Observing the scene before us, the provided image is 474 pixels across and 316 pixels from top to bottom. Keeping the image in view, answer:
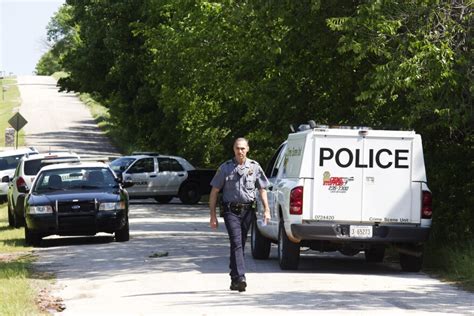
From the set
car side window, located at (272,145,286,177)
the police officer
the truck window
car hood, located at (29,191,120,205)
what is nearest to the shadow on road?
car hood, located at (29,191,120,205)

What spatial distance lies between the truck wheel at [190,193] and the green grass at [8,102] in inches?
1684

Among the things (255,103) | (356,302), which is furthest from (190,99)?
(356,302)

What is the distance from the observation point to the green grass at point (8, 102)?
93713mm

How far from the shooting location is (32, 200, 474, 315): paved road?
43.4 feet

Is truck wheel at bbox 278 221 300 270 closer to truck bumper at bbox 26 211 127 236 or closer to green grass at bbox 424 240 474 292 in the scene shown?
green grass at bbox 424 240 474 292

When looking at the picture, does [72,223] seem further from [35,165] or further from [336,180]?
[35,165]

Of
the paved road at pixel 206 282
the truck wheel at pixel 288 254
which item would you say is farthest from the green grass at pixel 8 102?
the truck wheel at pixel 288 254

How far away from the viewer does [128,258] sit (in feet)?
65.3

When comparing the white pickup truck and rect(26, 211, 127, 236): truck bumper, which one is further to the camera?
rect(26, 211, 127, 236): truck bumper

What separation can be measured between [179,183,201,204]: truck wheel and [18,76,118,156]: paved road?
28.8 meters

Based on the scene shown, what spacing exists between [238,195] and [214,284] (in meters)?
1.51

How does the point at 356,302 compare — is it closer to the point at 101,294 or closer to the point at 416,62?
the point at 101,294

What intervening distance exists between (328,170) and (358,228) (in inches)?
37.2

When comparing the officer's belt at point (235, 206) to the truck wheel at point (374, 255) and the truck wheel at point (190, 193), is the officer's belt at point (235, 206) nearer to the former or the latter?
the truck wheel at point (374, 255)
